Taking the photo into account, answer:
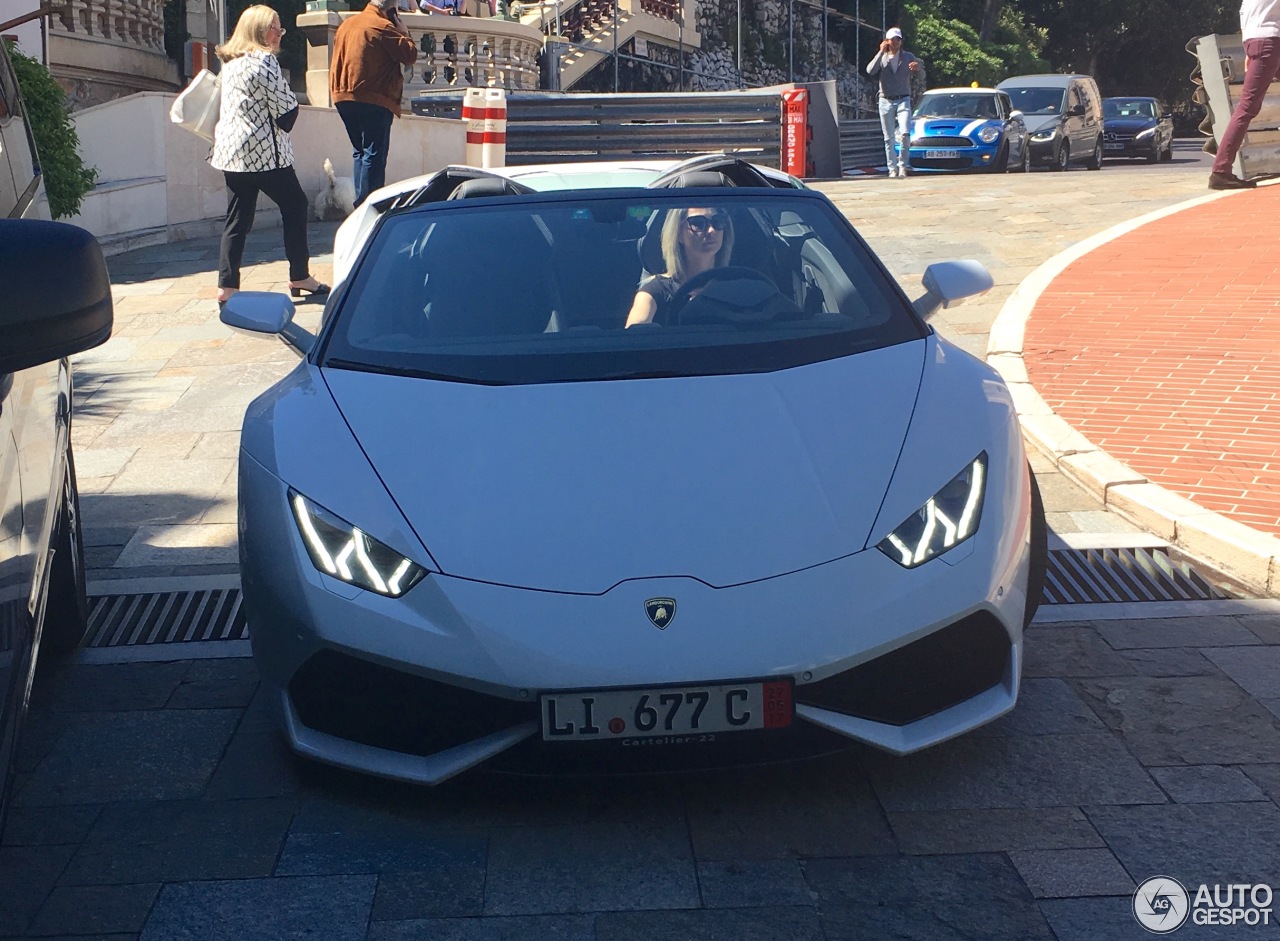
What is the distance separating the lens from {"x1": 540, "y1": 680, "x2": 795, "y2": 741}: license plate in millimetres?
2924

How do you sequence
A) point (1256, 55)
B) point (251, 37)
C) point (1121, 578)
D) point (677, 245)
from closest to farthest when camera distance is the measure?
point (677, 245) → point (1121, 578) → point (251, 37) → point (1256, 55)

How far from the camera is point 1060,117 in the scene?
79.7 ft

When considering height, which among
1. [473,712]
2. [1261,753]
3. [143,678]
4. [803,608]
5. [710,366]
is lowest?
[143,678]

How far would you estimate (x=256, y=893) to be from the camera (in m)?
2.90

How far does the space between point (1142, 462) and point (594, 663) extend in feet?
12.0

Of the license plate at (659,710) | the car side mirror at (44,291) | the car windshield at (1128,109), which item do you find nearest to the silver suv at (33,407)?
the car side mirror at (44,291)

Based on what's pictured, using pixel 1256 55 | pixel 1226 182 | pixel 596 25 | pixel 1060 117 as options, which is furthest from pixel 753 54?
pixel 1256 55

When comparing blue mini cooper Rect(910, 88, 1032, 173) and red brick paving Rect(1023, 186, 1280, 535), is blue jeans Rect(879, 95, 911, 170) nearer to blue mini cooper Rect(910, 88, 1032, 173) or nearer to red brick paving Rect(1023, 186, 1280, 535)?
blue mini cooper Rect(910, 88, 1032, 173)

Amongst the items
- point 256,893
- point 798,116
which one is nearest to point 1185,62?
point 798,116

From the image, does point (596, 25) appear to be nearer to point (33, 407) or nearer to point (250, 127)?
point (250, 127)

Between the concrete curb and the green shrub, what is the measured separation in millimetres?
7088

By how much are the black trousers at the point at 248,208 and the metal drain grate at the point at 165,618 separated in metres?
4.54

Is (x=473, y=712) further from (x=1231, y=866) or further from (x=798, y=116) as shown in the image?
(x=798, y=116)

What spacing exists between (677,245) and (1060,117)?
2175 cm
